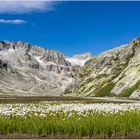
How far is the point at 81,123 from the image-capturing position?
99.7 ft

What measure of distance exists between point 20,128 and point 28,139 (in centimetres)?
301

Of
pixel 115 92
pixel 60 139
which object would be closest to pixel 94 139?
pixel 60 139

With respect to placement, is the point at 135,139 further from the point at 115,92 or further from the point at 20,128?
the point at 115,92

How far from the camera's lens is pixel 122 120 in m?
31.7

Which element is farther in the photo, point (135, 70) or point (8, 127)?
point (135, 70)

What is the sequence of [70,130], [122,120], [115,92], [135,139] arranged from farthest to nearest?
[115,92]
[122,120]
[70,130]
[135,139]

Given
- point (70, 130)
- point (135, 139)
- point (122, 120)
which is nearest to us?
point (135, 139)

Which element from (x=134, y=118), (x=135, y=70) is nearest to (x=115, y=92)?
(x=135, y=70)

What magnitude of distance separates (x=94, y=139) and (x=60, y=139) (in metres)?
2.23

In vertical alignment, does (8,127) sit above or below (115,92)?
below

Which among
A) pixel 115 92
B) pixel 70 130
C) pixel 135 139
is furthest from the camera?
pixel 115 92

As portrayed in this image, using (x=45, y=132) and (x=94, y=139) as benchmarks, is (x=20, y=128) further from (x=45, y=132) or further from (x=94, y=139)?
(x=94, y=139)

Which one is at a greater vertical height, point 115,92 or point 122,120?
point 115,92

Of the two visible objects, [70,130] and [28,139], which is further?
[70,130]
